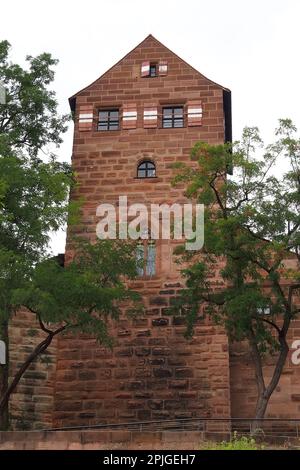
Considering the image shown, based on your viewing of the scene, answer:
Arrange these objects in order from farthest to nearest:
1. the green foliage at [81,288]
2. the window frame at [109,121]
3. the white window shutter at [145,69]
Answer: the white window shutter at [145,69] → the window frame at [109,121] → the green foliage at [81,288]

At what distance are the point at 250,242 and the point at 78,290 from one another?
13.3 ft

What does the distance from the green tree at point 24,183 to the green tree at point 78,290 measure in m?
0.40

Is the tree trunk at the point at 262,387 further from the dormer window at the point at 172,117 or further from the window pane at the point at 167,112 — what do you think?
the window pane at the point at 167,112

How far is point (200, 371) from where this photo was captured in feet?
69.4

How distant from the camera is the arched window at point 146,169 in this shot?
2416cm

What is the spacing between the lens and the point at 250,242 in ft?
58.2

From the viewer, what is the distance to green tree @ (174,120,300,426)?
17.4 m

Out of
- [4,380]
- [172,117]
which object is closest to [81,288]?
[4,380]

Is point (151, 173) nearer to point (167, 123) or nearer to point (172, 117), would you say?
point (167, 123)

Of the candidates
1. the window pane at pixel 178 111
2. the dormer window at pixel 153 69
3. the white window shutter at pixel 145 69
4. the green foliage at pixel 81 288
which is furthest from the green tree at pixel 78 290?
the dormer window at pixel 153 69

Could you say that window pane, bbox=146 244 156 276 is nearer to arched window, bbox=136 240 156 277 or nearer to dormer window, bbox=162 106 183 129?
arched window, bbox=136 240 156 277

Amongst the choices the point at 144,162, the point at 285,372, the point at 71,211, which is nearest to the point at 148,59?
the point at 144,162

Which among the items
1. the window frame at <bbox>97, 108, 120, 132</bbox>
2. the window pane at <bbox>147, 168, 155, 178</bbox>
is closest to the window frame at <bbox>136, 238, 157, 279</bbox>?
the window pane at <bbox>147, 168, 155, 178</bbox>
